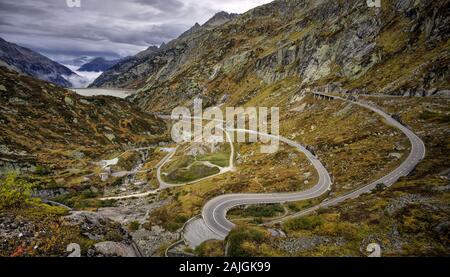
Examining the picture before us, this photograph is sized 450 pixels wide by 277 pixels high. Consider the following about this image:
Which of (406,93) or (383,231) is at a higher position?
(406,93)

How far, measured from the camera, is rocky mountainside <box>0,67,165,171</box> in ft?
383

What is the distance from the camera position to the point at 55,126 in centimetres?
14612

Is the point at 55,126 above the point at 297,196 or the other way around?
above

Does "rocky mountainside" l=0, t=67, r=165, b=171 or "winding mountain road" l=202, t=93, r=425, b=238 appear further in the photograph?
"rocky mountainside" l=0, t=67, r=165, b=171

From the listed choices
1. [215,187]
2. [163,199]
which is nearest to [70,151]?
[163,199]

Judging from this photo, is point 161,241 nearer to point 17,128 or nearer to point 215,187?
point 215,187

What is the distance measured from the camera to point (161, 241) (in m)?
50.9

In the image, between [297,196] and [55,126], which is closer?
[297,196]

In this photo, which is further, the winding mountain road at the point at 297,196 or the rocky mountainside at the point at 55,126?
the rocky mountainside at the point at 55,126

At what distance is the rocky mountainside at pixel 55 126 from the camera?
383 feet

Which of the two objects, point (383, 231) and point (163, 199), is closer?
point (383, 231)
